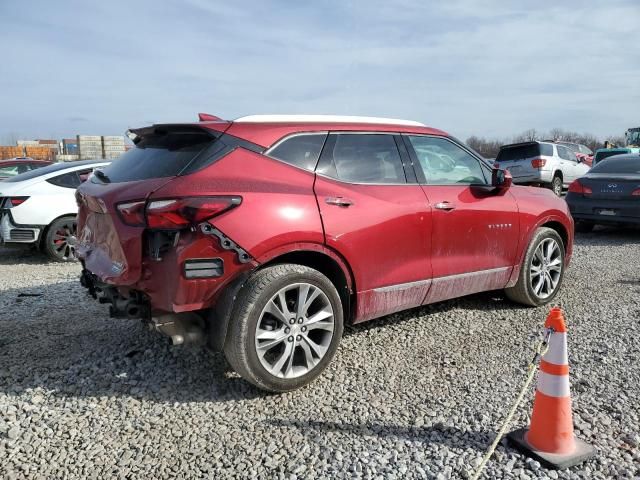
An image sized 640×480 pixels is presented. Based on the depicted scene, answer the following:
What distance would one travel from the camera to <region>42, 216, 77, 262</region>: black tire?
7.64 m

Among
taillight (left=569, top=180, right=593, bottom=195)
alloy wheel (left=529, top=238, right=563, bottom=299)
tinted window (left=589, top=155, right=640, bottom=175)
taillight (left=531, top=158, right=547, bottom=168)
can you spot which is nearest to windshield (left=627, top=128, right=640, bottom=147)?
taillight (left=531, top=158, right=547, bottom=168)

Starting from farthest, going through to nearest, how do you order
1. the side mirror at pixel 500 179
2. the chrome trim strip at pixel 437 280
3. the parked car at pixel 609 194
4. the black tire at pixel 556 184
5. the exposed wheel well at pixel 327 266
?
the black tire at pixel 556 184 < the parked car at pixel 609 194 < the side mirror at pixel 500 179 < the chrome trim strip at pixel 437 280 < the exposed wheel well at pixel 327 266

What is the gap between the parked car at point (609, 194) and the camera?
28.8ft

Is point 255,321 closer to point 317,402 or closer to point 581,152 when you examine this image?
point 317,402

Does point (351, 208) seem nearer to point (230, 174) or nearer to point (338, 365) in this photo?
point (230, 174)

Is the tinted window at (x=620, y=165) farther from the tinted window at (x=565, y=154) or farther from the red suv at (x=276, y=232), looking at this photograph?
the tinted window at (x=565, y=154)

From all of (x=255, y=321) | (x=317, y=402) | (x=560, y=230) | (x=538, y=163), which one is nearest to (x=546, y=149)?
(x=538, y=163)

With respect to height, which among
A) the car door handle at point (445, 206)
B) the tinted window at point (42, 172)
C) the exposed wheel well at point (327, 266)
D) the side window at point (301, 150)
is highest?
the side window at point (301, 150)

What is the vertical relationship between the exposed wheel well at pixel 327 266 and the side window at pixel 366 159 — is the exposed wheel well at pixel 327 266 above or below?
below

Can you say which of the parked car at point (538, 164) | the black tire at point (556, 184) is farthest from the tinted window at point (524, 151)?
the black tire at point (556, 184)

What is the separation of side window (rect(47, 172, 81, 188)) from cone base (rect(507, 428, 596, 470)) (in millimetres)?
7278

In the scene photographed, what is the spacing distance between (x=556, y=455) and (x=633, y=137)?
36943 millimetres

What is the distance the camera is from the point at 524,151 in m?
16.6

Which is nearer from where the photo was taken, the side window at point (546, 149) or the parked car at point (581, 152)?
the side window at point (546, 149)
